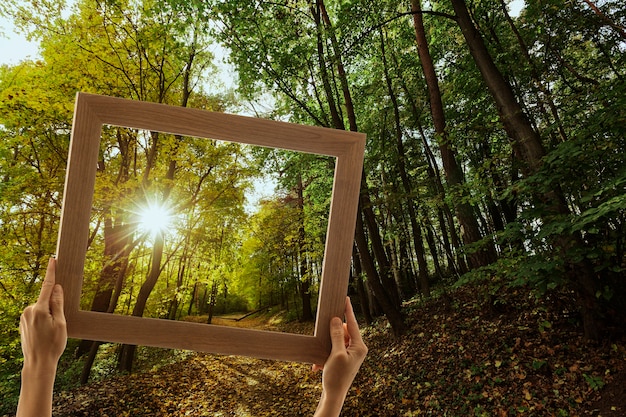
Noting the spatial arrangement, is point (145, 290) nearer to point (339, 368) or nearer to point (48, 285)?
point (48, 285)

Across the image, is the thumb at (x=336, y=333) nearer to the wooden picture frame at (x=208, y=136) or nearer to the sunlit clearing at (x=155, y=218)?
the wooden picture frame at (x=208, y=136)

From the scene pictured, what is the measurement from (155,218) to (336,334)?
840cm

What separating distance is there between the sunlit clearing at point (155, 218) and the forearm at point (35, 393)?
7903mm

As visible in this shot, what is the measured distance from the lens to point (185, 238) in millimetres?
8383

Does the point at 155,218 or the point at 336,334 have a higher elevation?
the point at 155,218

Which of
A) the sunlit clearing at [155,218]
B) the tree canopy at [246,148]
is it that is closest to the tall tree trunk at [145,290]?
the tree canopy at [246,148]

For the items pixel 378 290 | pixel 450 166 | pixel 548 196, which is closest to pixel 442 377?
pixel 378 290

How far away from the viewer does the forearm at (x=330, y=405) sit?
0.96 m

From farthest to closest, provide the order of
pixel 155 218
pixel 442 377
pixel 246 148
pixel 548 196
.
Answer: pixel 246 148 → pixel 155 218 → pixel 442 377 → pixel 548 196

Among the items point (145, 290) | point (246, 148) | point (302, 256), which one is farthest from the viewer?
point (302, 256)

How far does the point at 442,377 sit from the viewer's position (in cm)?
604

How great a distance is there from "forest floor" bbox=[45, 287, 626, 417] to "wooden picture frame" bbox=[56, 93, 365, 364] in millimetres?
2325

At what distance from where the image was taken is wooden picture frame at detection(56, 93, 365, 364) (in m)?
1.14

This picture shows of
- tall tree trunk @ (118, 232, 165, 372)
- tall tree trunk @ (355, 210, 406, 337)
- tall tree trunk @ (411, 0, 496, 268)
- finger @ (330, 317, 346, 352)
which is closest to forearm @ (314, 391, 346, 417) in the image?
finger @ (330, 317, 346, 352)
